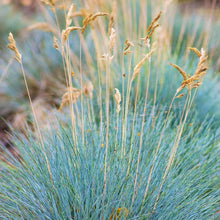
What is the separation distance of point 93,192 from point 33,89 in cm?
220

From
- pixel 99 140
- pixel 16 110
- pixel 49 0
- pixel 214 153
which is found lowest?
pixel 16 110

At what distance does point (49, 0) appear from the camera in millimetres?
1222

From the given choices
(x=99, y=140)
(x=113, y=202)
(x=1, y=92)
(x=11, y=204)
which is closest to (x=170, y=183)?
(x=113, y=202)

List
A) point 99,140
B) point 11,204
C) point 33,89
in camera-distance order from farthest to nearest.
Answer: point 33,89, point 99,140, point 11,204

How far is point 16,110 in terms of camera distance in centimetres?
292

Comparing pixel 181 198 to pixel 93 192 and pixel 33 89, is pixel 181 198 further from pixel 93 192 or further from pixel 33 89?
pixel 33 89

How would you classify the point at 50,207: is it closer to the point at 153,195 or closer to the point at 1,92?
the point at 153,195

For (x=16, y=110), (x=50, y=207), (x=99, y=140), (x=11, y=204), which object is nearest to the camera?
(x=50, y=207)

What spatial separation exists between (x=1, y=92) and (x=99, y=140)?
1953mm

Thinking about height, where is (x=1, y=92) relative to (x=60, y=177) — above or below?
below

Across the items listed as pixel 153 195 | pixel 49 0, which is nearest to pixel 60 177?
pixel 153 195

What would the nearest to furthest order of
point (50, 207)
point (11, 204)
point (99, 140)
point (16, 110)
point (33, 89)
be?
point (50, 207) → point (11, 204) → point (99, 140) → point (16, 110) → point (33, 89)

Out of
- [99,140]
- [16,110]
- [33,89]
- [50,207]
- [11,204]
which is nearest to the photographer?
[50,207]

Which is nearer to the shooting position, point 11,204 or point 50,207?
point 50,207
